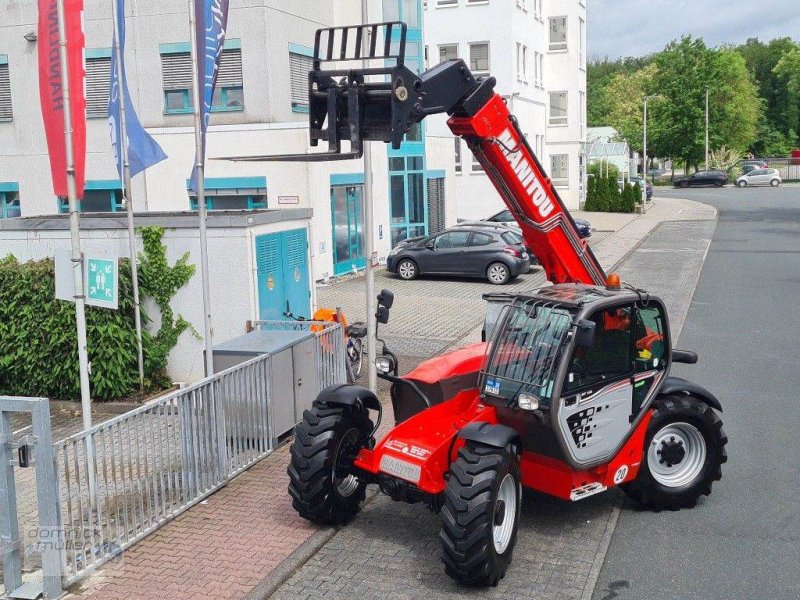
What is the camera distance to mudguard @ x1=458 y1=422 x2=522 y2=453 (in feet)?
22.6

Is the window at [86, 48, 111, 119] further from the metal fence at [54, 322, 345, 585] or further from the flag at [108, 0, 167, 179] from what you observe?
the metal fence at [54, 322, 345, 585]

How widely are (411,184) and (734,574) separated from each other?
74.7ft

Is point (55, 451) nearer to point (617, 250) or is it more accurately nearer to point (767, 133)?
point (617, 250)

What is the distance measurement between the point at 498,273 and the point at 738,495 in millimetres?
15538

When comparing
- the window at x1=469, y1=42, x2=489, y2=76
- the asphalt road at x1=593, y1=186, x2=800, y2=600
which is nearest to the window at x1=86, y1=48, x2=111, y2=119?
the asphalt road at x1=593, y1=186, x2=800, y2=600

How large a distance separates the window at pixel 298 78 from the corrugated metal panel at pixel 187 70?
1.28m

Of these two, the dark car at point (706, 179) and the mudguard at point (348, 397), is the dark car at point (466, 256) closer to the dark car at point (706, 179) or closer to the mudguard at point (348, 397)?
the mudguard at point (348, 397)

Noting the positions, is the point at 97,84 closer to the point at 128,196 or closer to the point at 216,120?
the point at 216,120

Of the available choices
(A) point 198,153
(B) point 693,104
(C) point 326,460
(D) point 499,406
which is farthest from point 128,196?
(B) point 693,104

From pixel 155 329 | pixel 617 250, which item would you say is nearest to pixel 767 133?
pixel 617 250

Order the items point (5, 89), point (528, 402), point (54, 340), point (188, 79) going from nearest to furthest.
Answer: point (528, 402) < point (54, 340) < point (188, 79) < point (5, 89)

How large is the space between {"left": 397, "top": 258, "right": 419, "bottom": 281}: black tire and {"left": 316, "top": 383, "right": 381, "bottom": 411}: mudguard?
55.4 ft

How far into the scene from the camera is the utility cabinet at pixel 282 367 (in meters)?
10.1

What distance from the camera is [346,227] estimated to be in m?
24.5
